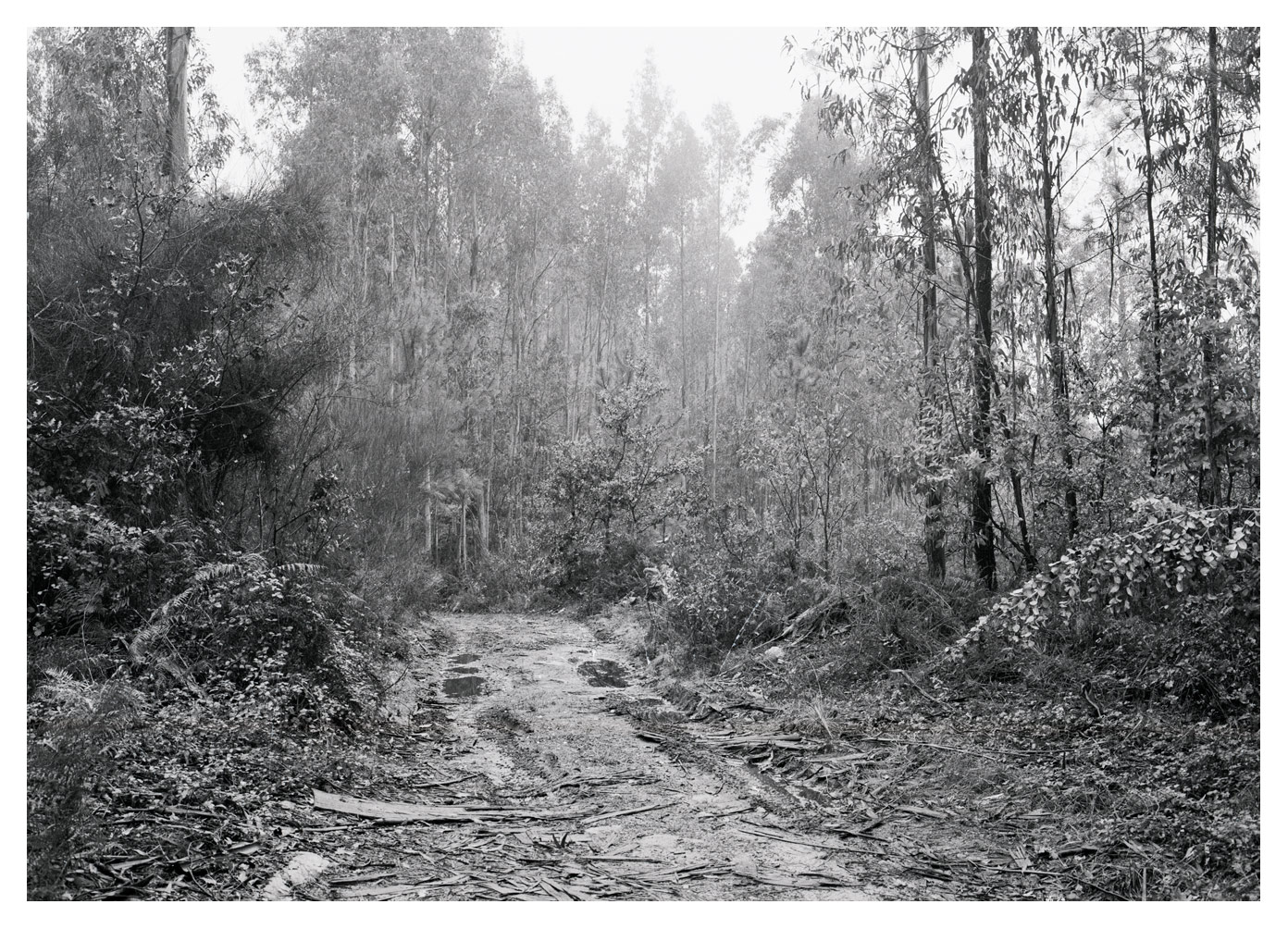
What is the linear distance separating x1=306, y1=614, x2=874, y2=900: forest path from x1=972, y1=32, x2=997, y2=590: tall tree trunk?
2728 millimetres

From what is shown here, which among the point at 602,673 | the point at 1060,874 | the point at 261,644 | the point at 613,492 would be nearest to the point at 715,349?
the point at 613,492

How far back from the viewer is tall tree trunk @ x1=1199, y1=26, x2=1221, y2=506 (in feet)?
14.6

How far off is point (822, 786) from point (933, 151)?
482 cm

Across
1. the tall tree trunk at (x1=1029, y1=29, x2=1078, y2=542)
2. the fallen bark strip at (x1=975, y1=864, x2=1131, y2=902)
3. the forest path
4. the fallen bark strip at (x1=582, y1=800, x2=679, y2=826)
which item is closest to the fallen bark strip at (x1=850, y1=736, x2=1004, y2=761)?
the forest path

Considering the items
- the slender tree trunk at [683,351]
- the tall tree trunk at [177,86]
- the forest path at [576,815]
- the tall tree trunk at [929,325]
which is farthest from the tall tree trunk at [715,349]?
the tall tree trunk at [177,86]

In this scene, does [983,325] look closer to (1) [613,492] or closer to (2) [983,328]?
(2) [983,328]

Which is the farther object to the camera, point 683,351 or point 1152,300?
point 683,351

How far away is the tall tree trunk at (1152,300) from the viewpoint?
16.0 feet

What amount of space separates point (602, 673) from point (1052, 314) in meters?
4.74

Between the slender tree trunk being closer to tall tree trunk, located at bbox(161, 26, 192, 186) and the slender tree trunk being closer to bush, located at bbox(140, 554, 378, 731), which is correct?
tall tree trunk, located at bbox(161, 26, 192, 186)

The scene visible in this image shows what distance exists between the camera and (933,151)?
6.77 m

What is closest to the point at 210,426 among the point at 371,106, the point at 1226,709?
the point at 1226,709

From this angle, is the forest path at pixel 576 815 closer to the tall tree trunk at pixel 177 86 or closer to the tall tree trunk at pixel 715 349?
the tall tree trunk at pixel 177 86

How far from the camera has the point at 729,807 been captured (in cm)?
404
